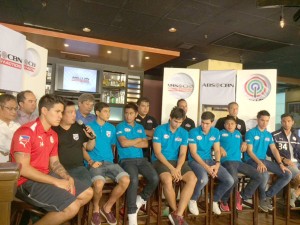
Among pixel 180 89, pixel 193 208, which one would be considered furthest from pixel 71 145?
pixel 180 89

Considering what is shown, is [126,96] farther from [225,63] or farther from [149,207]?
[149,207]

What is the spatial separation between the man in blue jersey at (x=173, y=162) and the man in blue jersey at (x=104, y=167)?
0.47 metres

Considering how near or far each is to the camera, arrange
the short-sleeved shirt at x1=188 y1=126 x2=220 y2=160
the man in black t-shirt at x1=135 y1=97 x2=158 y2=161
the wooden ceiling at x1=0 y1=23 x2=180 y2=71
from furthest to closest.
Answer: the wooden ceiling at x1=0 y1=23 x2=180 y2=71, the man in black t-shirt at x1=135 y1=97 x2=158 y2=161, the short-sleeved shirt at x1=188 y1=126 x2=220 y2=160

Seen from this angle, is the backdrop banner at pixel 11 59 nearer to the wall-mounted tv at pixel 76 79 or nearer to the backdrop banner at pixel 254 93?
the wall-mounted tv at pixel 76 79

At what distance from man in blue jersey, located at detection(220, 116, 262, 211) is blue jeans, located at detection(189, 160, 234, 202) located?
0.34 ft

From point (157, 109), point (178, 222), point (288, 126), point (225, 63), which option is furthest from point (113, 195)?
point (157, 109)

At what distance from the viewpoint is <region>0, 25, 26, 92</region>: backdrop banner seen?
9.03ft

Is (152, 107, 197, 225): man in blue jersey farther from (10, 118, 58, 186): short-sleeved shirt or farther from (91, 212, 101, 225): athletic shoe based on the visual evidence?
(10, 118, 58, 186): short-sleeved shirt

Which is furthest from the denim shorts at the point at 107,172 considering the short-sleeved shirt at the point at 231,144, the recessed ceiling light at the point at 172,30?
the recessed ceiling light at the point at 172,30

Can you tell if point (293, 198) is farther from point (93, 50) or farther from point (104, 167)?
point (93, 50)

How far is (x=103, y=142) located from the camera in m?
2.86

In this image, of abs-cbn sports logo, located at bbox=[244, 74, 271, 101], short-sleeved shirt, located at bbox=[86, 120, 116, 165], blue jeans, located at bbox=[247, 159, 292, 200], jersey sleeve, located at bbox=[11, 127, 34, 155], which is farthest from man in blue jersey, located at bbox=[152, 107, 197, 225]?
abs-cbn sports logo, located at bbox=[244, 74, 271, 101]

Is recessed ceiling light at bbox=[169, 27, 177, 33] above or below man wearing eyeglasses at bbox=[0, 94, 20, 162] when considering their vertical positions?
above

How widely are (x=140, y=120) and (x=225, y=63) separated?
3.54 metres
